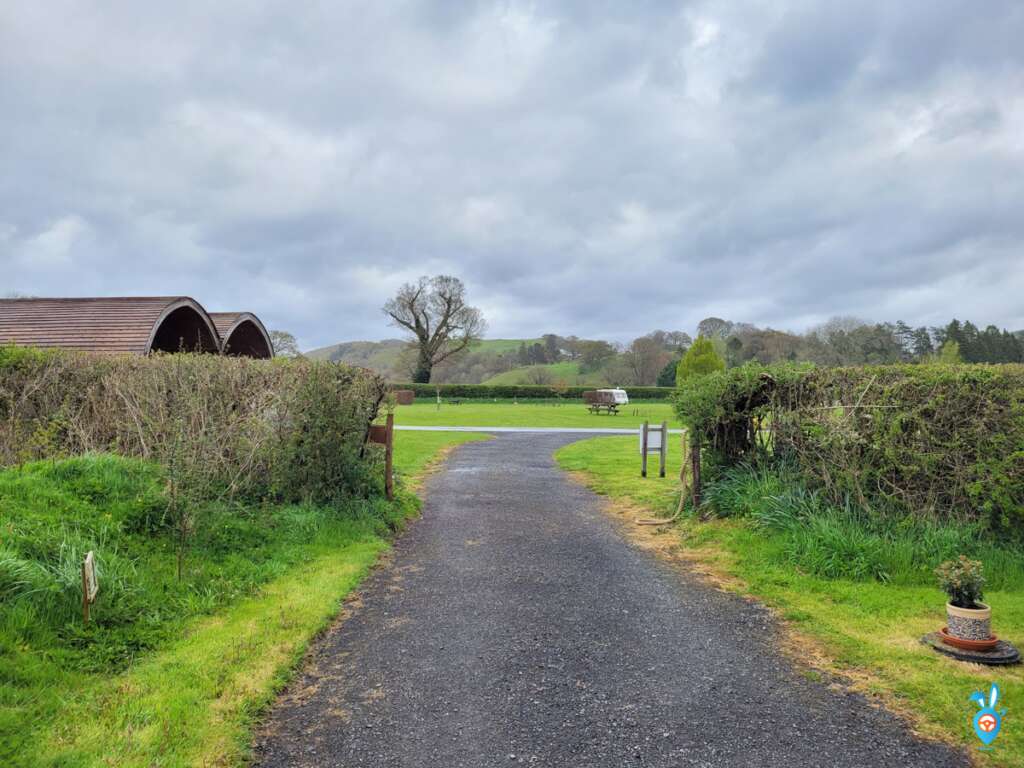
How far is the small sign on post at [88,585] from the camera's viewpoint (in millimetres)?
3971

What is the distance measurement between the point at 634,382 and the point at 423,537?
66975 mm

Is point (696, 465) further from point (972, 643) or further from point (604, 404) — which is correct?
point (604, 404)

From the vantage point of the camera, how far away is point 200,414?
7309mm

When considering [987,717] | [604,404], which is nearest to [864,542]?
[987,717]

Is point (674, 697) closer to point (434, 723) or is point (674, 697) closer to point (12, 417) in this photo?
point (434, 723)

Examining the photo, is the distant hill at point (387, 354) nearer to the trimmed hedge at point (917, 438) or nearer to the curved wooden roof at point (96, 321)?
the curved wooden roof at point (96, 321)

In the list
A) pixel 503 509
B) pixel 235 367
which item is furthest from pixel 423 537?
pixel 235 367

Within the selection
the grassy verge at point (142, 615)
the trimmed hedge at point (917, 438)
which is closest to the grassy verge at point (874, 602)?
the trimmed hedge at point (917, 438)

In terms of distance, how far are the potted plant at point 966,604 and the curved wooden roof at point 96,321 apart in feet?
40.8

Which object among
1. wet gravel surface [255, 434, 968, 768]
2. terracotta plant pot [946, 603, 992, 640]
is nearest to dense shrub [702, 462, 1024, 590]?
wet gravel surface [255, 434, 968, 768]

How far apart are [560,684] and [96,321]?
1411 cm

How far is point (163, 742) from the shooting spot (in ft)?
9.89

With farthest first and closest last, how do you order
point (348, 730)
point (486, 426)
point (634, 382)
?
point (634, 382) < point (486, 426) < point (348, 730)

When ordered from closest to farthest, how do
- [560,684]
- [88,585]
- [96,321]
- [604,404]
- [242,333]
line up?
1. [560,684]
2. [88,585]
3. [96,321]
4. [242,333]
5. [604,404]
